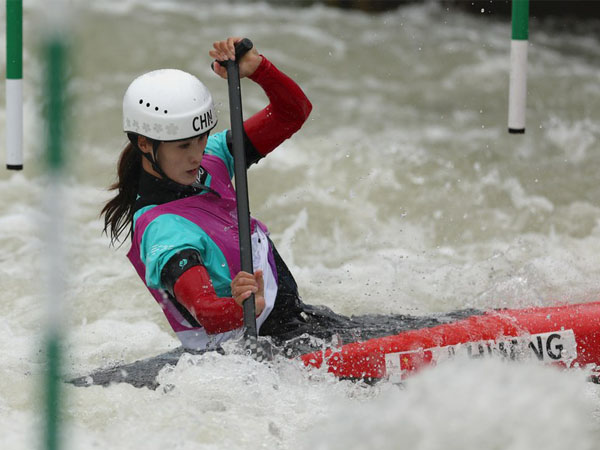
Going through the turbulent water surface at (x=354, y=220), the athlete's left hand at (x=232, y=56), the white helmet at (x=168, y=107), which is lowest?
the turbulent water surface at (x=354, y=220)

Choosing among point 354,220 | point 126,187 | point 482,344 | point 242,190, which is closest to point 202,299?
point 242,190

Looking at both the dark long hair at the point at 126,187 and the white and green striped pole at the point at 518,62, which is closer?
the dark long hair at the point at 126,187

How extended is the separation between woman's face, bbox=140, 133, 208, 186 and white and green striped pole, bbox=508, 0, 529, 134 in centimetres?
214

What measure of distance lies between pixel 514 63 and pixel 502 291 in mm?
1132

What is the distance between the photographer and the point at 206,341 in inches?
116

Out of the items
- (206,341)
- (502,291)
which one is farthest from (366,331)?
(502,291)

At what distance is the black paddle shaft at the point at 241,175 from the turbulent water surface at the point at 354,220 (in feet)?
0.56

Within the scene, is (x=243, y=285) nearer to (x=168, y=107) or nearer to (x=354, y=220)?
(x=168, y=107)

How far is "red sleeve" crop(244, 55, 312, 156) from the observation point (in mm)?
3012

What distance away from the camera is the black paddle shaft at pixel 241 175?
273cm

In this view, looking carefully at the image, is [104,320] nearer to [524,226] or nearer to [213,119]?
[213,119]

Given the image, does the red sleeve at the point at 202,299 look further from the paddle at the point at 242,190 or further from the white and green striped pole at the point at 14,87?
the white and green striped pole at the point at 14,87

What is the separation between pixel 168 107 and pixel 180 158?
0.47 ft

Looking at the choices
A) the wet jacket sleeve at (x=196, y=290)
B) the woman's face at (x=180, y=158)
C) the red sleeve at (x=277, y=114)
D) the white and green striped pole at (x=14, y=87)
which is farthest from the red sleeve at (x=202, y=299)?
the white and green striped pole at (x=14, y=87)
